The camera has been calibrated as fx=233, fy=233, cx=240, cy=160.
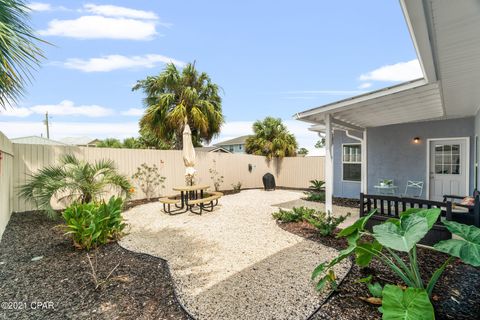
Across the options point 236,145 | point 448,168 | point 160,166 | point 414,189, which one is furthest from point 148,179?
point 236,145

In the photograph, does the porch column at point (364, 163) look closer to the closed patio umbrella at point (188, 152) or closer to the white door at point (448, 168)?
the white door at point (448, 168)

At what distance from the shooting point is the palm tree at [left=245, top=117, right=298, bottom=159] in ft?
47.0

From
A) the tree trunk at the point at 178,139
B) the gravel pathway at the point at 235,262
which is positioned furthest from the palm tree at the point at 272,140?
the gravel pathway at the point at 235,262

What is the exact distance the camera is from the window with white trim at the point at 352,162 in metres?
8.77

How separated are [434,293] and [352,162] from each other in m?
6.95

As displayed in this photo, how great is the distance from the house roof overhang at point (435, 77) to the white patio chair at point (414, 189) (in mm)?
1987

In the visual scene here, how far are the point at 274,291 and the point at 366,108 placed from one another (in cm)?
474

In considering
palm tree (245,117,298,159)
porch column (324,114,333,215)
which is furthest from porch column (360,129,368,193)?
palm tree (245,117,298,159)

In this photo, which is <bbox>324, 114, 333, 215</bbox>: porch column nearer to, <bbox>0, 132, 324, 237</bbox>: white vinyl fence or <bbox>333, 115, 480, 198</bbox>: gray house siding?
<bbox>333, 115, 480, 198</bbox>: gray house siding

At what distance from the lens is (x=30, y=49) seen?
3033mm

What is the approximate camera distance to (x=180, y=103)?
1005cm

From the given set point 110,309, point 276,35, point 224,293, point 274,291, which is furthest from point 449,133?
point 110,309

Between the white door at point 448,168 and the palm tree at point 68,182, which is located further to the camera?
the white door at point 448,168

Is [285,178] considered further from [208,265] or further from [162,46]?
[208,265]
